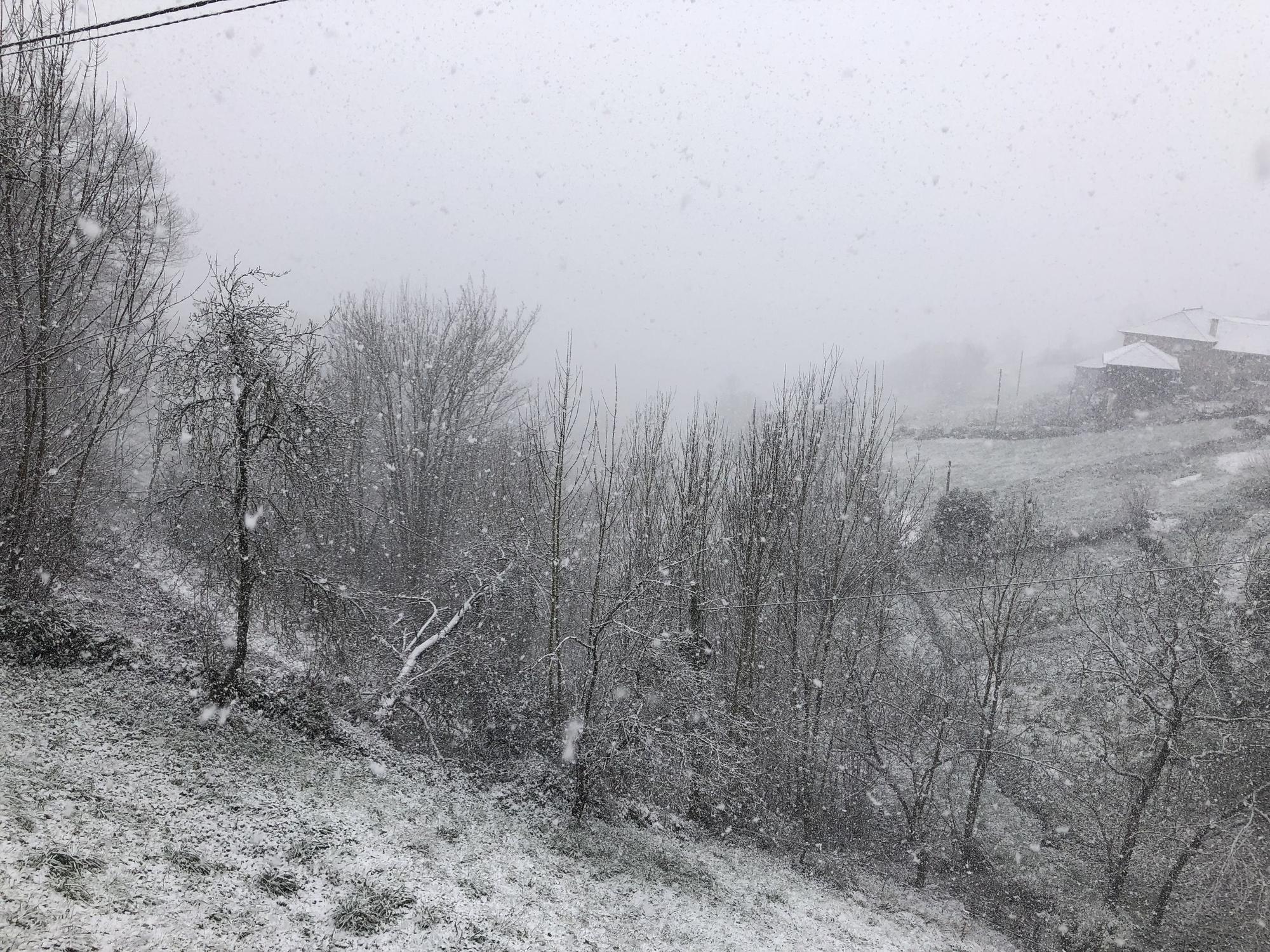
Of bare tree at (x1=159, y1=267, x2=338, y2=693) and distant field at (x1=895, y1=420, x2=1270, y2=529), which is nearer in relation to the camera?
bare tree at (x1=159, y1=267, x2=338, y2=693)

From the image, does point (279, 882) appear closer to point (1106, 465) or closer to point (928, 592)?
point (928, 592)

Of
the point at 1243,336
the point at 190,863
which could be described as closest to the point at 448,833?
the point at 190,863

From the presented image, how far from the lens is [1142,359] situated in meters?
37.1

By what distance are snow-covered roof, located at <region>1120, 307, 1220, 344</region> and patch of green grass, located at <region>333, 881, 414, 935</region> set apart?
5180 cm

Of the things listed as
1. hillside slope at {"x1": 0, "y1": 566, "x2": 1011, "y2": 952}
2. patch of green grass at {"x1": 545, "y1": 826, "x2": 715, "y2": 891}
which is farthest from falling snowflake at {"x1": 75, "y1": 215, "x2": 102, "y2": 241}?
patch of green grass at {"x1": 545, "y1": 826, "x2": 715, "y2": 891}

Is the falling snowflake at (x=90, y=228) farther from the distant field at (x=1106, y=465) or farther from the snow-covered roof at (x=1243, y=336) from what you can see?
the snow-covered roof at (x=1243, y=336)

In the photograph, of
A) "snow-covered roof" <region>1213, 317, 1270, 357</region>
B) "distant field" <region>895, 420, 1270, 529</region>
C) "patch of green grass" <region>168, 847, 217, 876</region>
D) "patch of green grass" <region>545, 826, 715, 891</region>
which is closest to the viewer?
"patch of green grass" <region>168, 847, 217, 876</region>

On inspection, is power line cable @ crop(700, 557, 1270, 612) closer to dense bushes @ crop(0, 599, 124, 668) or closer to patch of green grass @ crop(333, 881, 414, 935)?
patch of green grass @ crop(333, 881, 414, 935)

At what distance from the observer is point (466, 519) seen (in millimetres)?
18031

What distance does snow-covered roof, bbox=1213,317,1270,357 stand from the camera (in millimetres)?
36750

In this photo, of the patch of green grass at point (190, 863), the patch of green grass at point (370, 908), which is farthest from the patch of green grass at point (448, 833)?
the patch of green grass at point (190, 863)

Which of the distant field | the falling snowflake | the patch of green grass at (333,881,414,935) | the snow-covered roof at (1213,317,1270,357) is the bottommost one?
the patch of green grass at (333,881,414,935)

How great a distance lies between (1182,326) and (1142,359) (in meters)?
6.67

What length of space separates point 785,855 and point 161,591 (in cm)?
1182
